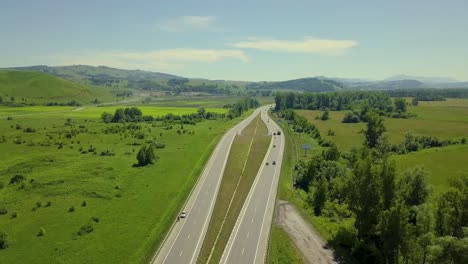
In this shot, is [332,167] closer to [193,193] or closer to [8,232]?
[193,193]

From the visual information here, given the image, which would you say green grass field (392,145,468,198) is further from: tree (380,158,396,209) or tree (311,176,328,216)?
tree (380,158,396,209)

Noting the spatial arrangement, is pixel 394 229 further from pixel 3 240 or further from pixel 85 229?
pixel 3 240

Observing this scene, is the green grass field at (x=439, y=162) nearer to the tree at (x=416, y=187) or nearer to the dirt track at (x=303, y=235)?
the tree at (x=416, y=187)

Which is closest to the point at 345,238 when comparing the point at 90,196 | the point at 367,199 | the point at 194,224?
the point at 367,199

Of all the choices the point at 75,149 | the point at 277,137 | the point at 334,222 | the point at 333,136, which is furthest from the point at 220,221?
the point at 333,136

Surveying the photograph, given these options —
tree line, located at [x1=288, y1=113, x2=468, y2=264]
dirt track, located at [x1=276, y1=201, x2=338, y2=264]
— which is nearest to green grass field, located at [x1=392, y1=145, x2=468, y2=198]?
tree line, located at [x1=288, y1=113, x2=468, y2=264]

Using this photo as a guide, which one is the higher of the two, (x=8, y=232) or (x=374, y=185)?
(x=374, y=185)
